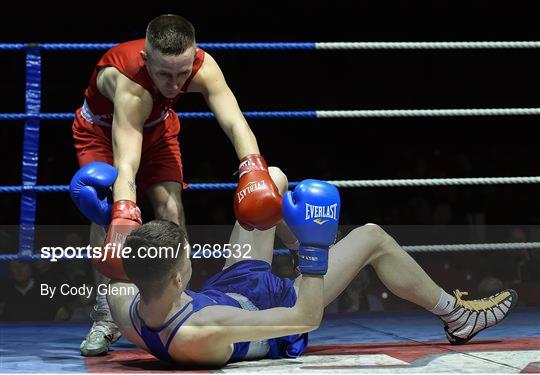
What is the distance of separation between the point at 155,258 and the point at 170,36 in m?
0.61

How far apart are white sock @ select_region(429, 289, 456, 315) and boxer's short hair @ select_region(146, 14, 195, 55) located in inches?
35.2

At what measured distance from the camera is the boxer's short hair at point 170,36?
2273 millimetres

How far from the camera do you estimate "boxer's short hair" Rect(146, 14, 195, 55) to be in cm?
227

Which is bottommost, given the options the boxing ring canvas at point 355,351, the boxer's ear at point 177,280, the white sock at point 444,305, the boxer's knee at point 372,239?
the boxing ring canvas at point 355,351

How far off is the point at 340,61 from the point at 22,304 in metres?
2.73

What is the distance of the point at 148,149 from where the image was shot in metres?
2.68

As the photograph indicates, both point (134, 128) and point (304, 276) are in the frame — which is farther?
point (134, 128)

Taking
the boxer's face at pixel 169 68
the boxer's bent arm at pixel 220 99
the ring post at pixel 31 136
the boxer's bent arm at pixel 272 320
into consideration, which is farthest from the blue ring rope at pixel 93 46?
the boxer's bent arm at pixel 272 320

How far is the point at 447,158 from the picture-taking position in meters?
5.44

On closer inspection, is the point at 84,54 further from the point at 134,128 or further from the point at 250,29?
the point at 134,128

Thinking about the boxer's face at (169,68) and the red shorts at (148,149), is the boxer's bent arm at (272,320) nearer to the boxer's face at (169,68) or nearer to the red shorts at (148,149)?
the boxer's face at (169,68)

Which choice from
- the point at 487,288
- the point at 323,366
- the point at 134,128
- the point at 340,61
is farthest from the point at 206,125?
the point at 323,366

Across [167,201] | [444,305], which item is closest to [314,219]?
[444,305]

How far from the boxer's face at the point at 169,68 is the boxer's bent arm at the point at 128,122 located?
8 centimetres
